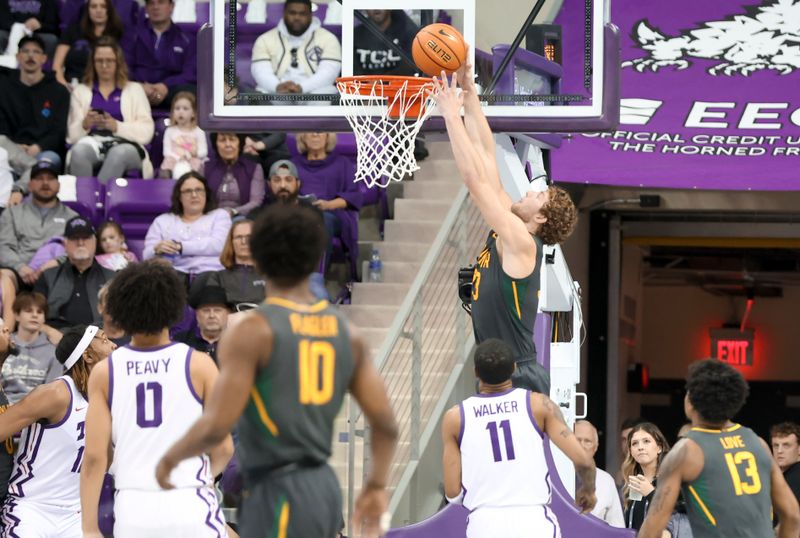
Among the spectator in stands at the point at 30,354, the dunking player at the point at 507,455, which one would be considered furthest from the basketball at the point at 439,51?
the spectator in stands at the point at 30,354

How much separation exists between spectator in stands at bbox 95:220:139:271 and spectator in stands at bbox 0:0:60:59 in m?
3.61

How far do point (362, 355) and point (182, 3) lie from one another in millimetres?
11208

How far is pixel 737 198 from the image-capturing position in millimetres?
13836

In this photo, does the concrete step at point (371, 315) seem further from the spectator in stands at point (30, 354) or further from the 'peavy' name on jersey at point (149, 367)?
the 'peavy' name on jersey at point (149, 367)

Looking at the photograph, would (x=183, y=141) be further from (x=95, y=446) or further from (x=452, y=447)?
(x=95, y=446)

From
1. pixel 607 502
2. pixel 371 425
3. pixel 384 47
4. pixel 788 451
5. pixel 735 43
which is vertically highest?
pixel 735 43

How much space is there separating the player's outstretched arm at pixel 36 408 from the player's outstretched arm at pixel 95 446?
3.39 feet

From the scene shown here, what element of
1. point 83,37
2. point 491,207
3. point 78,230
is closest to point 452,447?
point 491,207

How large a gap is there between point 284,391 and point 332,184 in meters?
7.92

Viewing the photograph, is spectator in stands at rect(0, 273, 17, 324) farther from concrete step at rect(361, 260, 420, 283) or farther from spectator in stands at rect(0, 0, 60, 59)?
spectator in stands at rect(0, 0, 60, 59)

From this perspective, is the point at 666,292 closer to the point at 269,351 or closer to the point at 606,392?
the point at 606,392

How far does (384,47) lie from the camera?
11.7m

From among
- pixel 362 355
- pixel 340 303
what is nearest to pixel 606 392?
pixel 340 303

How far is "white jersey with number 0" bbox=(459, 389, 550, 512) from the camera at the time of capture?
6793 millimetres
